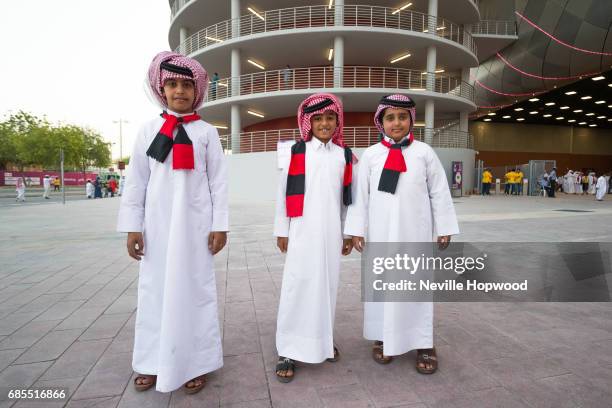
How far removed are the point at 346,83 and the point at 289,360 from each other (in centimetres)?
2189

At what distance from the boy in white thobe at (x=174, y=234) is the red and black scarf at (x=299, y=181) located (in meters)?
0.49

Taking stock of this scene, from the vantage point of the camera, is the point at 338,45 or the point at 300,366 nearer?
the point at 300,366

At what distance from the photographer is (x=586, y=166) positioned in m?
45.9

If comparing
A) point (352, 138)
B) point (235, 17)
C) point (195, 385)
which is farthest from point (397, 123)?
point (235, 17)

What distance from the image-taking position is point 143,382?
7.80 feet

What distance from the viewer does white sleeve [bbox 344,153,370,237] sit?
270cm

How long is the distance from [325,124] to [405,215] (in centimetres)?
91

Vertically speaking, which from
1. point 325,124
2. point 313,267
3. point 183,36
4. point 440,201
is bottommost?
point 313,267

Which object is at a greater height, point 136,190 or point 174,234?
point 136,190

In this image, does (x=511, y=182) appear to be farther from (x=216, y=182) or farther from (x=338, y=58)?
(x=216, y=182)

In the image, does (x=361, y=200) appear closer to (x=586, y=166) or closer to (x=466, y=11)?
(x=466, y=11)

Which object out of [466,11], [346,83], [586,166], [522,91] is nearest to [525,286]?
[346,83]

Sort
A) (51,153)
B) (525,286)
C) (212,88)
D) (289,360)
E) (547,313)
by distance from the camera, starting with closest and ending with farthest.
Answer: (289,360), (547,313), (525,286), (212,88), (51,153)

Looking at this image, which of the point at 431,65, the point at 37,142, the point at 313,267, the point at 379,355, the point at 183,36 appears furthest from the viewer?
the point at 37,142
